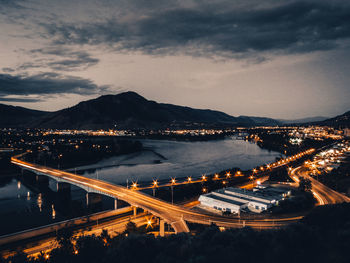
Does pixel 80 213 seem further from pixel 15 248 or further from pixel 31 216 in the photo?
pixel 15 248

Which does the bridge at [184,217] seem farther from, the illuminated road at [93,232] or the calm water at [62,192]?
the calm water at [62,192]

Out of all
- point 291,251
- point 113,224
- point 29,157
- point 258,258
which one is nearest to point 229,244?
point 258,258

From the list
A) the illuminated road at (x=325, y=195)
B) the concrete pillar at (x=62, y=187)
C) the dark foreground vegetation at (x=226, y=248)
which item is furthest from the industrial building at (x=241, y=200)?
the concrete pillar at (x=62, y=187)

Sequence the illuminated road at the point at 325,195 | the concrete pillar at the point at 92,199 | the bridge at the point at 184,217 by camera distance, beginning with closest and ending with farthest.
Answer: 1. the bridge at the point at 184,217
2. the illuminated road at the point at 325,195
3. the concrete pillar at the point at 92,199

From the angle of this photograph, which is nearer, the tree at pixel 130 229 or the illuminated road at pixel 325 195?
the tree at pixel 130 229

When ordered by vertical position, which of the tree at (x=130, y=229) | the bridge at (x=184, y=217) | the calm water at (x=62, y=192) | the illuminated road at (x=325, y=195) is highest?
the bridge at (x=184, y=217)

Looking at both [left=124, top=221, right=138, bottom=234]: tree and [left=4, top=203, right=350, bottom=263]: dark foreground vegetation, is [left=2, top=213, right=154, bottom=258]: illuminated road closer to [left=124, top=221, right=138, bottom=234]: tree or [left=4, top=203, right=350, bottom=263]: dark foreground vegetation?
[left=124, top=221, right=138, bottom=234]: tree

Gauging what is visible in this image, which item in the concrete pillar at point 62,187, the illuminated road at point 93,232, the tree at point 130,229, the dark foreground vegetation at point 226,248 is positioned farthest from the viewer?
the concrete pillar at point 62,187

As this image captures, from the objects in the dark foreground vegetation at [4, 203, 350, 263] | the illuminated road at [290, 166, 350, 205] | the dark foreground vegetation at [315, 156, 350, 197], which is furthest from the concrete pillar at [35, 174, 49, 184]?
the dark foreground vegetation at [315, 156, 350, 197]
